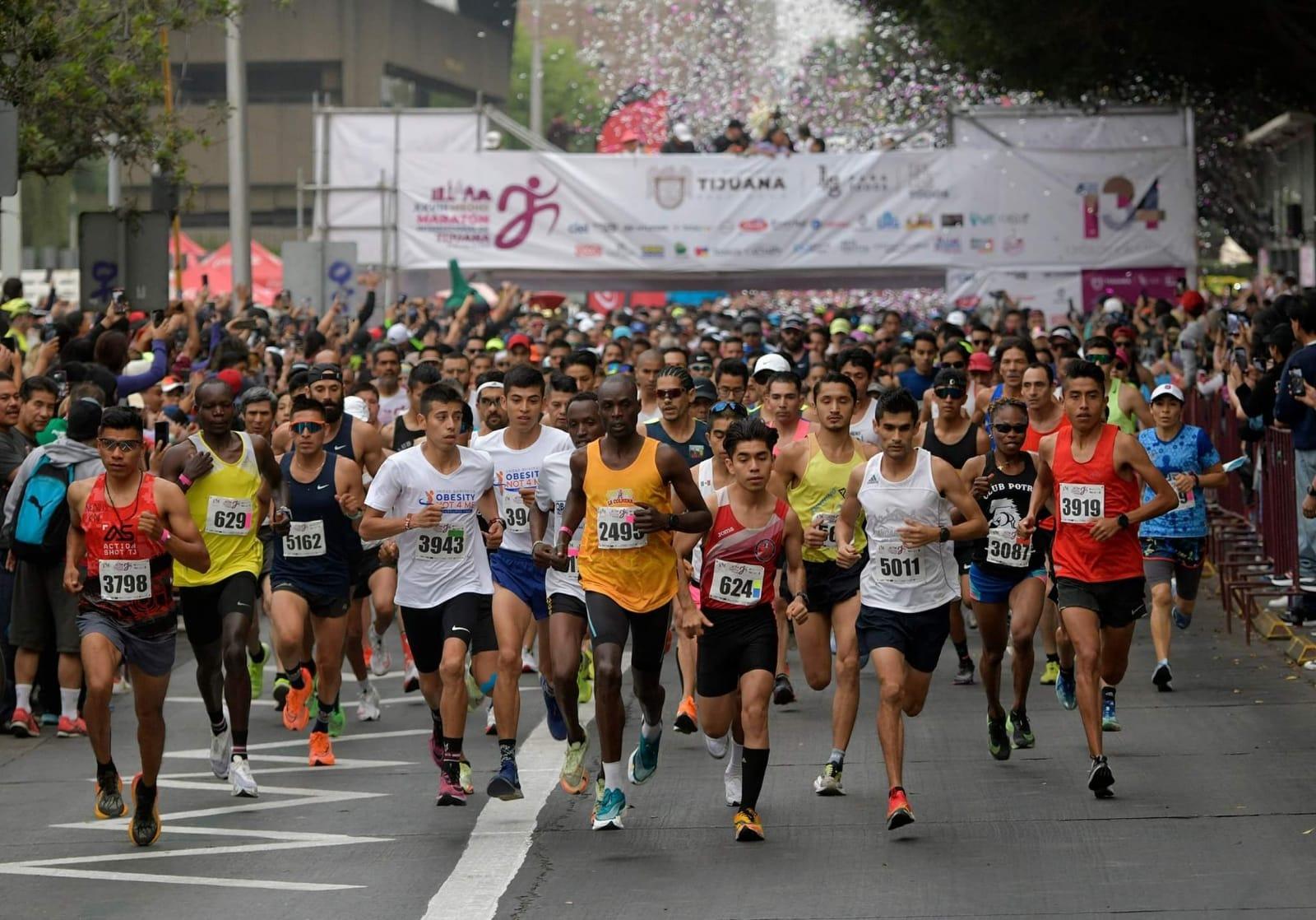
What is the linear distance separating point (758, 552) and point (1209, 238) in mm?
41485

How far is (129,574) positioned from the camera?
956cm

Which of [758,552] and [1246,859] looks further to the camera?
[758,552]

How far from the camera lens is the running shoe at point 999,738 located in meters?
10.7

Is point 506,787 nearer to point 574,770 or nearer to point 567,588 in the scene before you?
point 574,770

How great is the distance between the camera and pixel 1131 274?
30.7m

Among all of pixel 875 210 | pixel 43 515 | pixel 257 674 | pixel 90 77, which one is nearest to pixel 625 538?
pixel 43 515

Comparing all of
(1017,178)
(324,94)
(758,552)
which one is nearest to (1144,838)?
(758,552)

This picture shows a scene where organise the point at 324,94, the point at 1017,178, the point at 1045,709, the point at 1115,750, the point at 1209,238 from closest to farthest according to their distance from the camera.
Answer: the point at 1115,750 < the point at 1045,709 < the point at 1017,178 < the point at 1209,238 < the point at 324,94

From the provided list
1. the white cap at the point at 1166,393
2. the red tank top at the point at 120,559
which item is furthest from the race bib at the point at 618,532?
the white cap at the point at 1166,393

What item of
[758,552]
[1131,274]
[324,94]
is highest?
[324,94]

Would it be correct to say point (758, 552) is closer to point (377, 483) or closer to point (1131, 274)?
point (377, 483)

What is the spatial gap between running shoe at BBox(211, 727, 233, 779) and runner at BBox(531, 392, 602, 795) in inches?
62.6

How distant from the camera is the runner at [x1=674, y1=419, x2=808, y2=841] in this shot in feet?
29.9

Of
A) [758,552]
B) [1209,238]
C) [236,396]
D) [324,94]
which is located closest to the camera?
[758,552]
